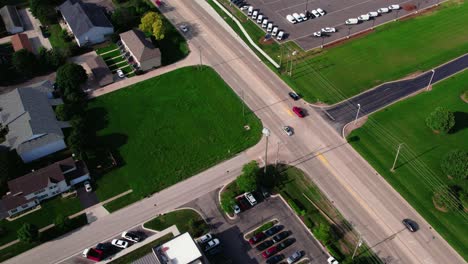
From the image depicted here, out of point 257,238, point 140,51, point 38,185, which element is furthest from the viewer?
point 140,51

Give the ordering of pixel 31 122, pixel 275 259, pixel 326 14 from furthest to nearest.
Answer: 1. pixel 326 14
2. pixel 31 122
3. pixel 275 259

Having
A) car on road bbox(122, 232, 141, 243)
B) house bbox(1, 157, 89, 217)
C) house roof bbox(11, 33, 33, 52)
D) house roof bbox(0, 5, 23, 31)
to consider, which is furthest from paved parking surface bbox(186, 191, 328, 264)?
house roof bbox(0, 5, 23, 31)

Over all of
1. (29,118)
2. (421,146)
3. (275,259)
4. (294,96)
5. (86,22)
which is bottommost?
(275,259)

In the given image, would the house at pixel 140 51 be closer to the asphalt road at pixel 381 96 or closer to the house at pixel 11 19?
the house at pixel 11 19

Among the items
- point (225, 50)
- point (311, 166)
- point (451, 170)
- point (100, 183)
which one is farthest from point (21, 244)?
point (451, 170)

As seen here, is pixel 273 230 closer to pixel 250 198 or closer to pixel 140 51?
pixel 250 198

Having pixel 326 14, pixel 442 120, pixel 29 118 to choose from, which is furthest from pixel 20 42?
pixel 442 120

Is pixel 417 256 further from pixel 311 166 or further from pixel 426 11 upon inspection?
pixel 426 11
